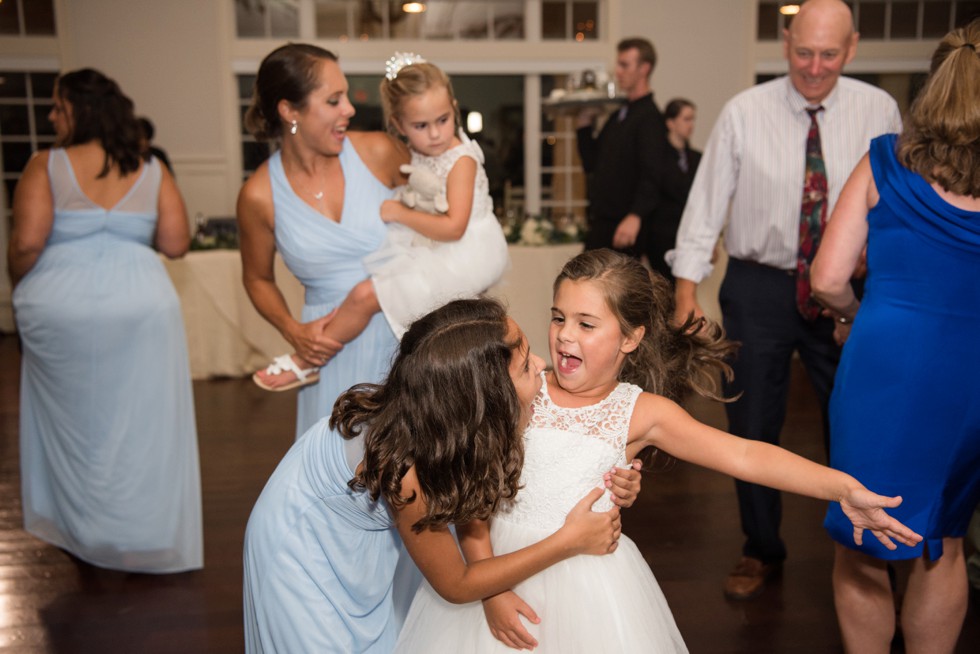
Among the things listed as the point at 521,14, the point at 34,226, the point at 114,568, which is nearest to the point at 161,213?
the point at 34,226

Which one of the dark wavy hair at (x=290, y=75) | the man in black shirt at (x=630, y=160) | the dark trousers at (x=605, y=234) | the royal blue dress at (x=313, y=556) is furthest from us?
the dark trousers at (x=605, y=234)

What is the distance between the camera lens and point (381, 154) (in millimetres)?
2596

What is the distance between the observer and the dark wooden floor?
272 centimetres

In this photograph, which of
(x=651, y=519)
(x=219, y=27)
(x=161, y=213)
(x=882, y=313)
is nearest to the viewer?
(x=882, y=313)

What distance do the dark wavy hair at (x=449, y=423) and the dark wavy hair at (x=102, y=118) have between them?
1.92m

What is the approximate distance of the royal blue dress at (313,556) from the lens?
1.83 m

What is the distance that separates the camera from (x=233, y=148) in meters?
8.55

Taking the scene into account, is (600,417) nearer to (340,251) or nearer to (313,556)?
(313,556)

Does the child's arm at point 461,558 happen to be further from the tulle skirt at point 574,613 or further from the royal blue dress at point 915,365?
the royal blue dress at point 915,365

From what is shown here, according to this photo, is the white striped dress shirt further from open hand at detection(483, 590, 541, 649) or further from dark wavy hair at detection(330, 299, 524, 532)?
open hand at detection(483, 590, 541, 649)


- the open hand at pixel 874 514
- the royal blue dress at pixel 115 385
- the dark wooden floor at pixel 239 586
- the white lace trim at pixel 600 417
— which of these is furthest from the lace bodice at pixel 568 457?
the royal blue dress at pixel 115 385

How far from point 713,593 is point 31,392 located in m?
2.46

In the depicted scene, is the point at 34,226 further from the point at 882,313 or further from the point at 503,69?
the point at 503,69

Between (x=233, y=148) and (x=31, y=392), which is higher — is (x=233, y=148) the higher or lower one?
the higher one
